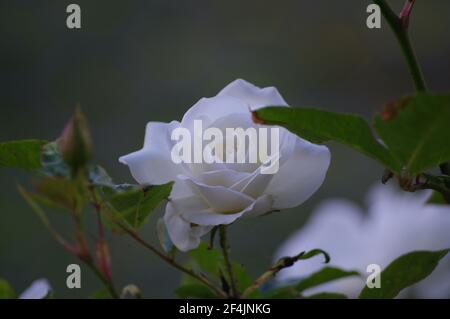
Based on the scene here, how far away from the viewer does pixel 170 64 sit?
345 cm

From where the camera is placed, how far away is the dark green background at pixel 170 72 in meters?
2.37

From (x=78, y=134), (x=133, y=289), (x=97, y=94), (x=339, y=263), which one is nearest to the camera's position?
(x=78, y=134)

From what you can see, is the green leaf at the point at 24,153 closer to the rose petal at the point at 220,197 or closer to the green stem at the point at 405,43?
the rose petal at the point at 220,197

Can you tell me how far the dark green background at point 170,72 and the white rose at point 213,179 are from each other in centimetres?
183

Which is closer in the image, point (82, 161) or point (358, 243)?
point (82, 161)

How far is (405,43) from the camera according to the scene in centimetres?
40

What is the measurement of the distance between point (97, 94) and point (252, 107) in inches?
112

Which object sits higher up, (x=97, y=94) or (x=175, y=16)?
(x=175, y=16)

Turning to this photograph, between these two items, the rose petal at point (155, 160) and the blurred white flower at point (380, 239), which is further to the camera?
the blurred white flower at point (380, 239)

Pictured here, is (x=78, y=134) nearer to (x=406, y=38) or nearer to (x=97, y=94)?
(x=406, y=38)

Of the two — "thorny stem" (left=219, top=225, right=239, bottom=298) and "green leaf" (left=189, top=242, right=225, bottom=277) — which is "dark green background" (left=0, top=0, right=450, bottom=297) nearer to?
"green leaf" (left=189, top=242, right=225, bottom=277)

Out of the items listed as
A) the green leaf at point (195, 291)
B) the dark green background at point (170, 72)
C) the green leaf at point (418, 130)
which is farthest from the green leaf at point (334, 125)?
the dark green background at point (170, 72)

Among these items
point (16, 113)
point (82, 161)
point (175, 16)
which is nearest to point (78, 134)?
point (82, 161)

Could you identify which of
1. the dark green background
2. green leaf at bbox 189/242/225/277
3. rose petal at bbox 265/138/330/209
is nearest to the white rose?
rose petal at bbox 265/138/330/209
